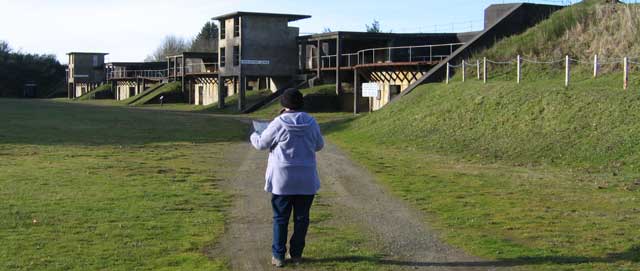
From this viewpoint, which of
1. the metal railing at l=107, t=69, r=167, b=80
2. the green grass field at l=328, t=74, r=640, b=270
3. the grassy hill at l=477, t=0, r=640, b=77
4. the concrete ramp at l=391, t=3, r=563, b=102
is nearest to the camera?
the green grass field at l=328, t=74, r=640, b=270

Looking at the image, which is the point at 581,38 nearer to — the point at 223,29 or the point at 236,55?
the point at 236,55

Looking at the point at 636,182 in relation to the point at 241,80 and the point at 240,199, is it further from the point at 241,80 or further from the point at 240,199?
the point at 241,80

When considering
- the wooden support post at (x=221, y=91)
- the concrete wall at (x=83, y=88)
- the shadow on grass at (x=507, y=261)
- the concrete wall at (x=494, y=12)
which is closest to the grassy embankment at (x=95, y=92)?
the concrete wall at (x=83, y=88)

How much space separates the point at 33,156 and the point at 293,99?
1426 cm

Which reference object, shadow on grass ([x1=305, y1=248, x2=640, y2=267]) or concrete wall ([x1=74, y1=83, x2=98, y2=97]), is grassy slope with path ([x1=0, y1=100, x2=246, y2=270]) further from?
concrete wall ([x1=74, y1=83, x2=98, y2=97])

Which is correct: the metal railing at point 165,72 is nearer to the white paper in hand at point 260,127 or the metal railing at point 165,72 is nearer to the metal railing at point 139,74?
the metal railing at point 139,74

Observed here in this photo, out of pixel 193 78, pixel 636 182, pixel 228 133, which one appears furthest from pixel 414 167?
pixel 193 78

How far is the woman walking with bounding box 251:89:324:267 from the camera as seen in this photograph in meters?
8.14

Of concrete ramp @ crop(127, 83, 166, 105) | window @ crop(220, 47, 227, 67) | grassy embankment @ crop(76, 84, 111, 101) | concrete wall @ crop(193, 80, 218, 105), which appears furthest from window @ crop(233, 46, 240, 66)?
grassy embankment @ crop(76, 84, 111, 101)

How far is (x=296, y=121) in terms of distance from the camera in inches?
324

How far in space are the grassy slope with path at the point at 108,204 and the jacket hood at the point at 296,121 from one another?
61.1 inches

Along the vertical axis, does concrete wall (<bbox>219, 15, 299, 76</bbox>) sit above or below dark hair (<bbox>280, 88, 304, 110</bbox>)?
above

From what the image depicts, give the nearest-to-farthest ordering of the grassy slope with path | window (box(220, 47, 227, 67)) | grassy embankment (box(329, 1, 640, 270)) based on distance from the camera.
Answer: the grassy slope with path
grassy embankment (box(329, 1, 640, 270))
window (box(220, 47, 227, 67))

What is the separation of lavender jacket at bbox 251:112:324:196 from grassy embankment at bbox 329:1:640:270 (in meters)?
2.09
